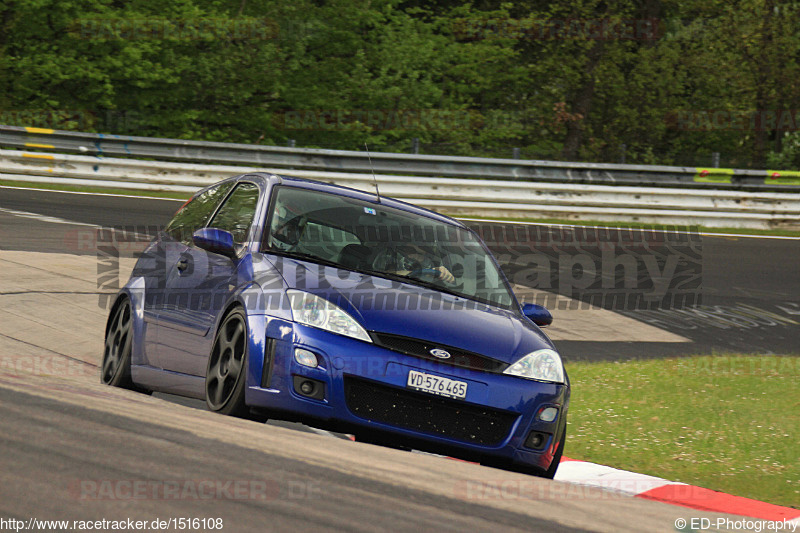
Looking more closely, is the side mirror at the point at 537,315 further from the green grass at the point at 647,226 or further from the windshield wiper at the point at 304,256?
the green grass at the point at 647,226

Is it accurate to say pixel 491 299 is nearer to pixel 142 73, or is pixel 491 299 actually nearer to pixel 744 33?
pixel 142 73

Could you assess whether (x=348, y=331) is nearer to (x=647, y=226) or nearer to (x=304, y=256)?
(x=304, y=256)

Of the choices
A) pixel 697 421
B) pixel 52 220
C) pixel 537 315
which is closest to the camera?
pixel 537 315

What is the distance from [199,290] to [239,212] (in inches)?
27.6

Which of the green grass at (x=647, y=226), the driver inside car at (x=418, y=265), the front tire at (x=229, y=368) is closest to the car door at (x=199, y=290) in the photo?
the front tire at (x=229, y=368)

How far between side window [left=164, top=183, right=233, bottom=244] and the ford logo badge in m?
2.25

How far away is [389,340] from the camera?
5.36 m

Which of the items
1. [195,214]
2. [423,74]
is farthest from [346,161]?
[195,214]

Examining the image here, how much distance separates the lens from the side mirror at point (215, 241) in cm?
607

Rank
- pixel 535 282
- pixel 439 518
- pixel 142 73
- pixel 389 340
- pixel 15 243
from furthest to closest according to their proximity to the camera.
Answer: pixel 142 73 < pixel 535 282 < pixel 15 243 < pixel 389 340 < pixel 439 518

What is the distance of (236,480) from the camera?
3850 millimetres

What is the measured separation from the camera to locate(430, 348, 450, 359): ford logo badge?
538 cm

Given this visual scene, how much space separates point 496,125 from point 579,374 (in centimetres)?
2087

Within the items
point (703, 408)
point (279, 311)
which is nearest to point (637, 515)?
point (279, 311)
